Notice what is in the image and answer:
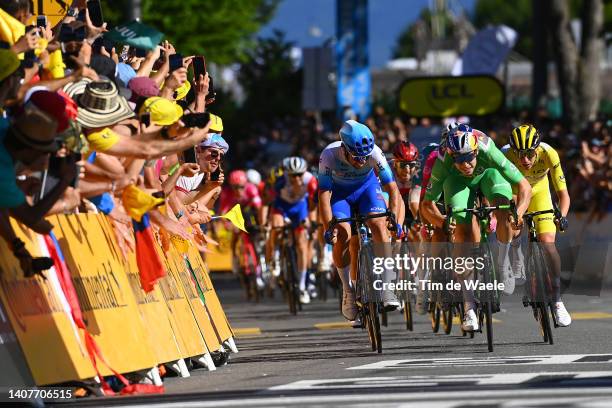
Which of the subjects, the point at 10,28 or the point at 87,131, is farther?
the point at 10,28

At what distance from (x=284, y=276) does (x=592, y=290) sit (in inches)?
228

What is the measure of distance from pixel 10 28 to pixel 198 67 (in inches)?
132

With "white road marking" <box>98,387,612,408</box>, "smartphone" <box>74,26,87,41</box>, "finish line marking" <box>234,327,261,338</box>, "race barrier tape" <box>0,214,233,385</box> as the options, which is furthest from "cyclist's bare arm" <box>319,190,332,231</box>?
"white road marking" <box>98,387,612,408</box>

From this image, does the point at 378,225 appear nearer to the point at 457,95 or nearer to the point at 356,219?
the point at 356,219

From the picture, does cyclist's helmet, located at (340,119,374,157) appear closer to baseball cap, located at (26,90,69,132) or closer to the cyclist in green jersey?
the cyclist in green jersey

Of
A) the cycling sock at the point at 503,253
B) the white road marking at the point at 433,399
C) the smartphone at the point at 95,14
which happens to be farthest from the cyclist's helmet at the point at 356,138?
the white road marking at the point at 433,399

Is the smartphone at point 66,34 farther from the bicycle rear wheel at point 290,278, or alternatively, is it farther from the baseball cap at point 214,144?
the bicycle rear wheel at point 290,278

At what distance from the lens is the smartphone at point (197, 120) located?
466 inches

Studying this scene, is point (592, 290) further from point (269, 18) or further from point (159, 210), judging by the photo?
point (269, 18)

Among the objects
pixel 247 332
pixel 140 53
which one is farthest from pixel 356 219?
pixel 247 332

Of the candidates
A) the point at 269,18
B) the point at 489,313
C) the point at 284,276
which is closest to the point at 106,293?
the point at 489,313

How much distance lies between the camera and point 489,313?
46.6 ft

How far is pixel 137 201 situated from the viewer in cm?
1151

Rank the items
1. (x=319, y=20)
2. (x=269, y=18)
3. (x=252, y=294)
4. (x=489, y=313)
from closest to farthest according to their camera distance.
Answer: (x=489, y=313) < (x=252, y=294) < (x=269, y=18) < (x=319, y=20)
